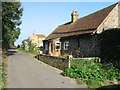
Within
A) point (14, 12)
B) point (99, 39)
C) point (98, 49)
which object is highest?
point (14, 12)

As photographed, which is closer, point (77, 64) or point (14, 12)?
point (77, 64)

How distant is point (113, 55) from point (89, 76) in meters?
4.43

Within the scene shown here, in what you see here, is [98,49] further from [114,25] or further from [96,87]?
[96,87]

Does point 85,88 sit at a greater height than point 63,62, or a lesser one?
lesser

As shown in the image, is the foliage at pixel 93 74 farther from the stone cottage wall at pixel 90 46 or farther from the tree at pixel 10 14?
the tree at pixel 10 14

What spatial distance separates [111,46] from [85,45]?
17.0ft

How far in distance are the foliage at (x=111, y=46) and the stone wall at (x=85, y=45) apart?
58.8 inches

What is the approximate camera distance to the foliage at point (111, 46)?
12500mm

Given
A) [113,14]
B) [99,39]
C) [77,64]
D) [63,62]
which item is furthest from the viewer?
[113,14]

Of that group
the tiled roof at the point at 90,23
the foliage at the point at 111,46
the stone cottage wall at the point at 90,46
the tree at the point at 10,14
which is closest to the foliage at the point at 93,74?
the foliage at the point at 111,46

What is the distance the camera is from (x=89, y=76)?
392 inches

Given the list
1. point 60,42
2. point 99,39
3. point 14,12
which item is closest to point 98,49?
point 99,39

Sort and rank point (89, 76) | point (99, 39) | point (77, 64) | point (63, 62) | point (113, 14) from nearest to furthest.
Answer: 1. point (89, 76)
2. point (77, 64)
3. point (63, 62)
4. point (99, 39)
5. point (113, 14)

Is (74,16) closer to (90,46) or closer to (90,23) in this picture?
(90,23)
